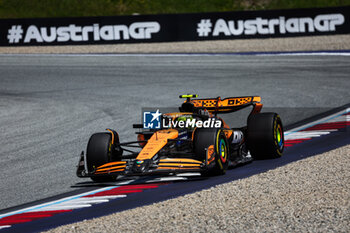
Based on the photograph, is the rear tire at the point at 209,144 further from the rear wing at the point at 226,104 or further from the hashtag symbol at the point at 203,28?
the hashtag symbol at the point at 203,28

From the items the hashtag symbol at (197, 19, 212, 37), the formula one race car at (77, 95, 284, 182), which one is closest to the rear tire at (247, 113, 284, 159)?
the formula one race car at (77, 95, 284, 182)

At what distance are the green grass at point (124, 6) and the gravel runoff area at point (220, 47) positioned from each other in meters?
10.8

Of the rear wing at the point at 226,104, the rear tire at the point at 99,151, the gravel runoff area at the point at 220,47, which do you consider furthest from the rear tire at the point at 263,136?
the gravel runoff area at the point at 220,47

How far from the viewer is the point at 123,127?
13734 mm

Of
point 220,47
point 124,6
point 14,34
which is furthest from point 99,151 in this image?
point 124,6

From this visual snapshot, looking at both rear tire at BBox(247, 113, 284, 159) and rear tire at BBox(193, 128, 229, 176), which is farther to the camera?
rear tire at BBox(247, 113, 284, 159)

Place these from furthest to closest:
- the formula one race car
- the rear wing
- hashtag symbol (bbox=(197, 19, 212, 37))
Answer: hashtag symbol (bbox=(197, 19, 212, 37)) → the rear wing → the formula one race car

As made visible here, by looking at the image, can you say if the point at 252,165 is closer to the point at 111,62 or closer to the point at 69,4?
→ the point at 111,62

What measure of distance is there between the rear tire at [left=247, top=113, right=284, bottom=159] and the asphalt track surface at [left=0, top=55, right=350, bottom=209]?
9.28ft

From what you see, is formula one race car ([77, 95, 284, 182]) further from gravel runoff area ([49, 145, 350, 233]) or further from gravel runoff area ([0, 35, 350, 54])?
gravel runoff area ([0, 35, 350, 54])

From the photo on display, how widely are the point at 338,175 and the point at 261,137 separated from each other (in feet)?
6.48

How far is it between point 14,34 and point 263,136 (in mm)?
23269

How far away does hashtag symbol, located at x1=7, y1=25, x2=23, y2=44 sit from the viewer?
3092cm

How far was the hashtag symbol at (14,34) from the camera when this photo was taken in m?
30.9
